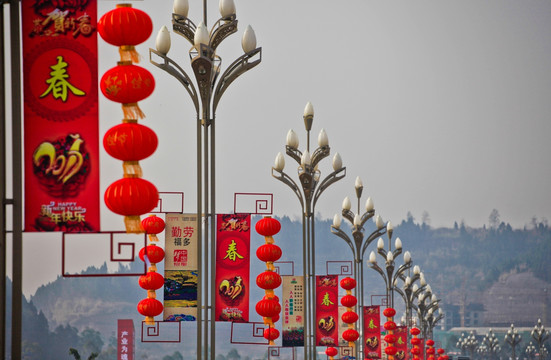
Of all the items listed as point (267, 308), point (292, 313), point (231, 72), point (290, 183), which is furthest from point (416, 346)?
point (231, 72)

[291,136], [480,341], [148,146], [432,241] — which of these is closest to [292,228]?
[432,241]

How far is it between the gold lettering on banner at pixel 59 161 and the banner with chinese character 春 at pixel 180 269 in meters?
5.26

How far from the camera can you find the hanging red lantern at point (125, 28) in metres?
5.78

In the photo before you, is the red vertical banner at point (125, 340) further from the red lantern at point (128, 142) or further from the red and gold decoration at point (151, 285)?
the red lantern at point (128, 142)

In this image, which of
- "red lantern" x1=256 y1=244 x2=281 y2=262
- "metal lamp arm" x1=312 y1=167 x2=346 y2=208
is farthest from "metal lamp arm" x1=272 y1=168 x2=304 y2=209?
"red lantern" x1=256 y1=244 x2=281 y2=262

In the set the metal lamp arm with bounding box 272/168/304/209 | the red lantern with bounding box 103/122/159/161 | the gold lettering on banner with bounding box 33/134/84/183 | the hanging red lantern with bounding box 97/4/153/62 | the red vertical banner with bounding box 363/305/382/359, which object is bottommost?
the red vertical banner with bounding box 363/305/382/359

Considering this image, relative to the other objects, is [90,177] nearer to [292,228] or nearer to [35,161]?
[35,161]

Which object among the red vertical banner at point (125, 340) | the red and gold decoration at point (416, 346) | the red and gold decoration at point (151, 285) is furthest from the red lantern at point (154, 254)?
the red and gold decoration at point (416, 346)

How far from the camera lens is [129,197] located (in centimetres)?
579

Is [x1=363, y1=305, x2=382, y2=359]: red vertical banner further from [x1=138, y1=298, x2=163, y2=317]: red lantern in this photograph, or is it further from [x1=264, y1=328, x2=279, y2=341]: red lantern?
[x1=138, y1=298, x2=163, y2=317]: red lantern

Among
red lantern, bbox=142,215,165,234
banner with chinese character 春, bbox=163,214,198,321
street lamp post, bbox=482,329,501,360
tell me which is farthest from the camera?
street lamp post, bbox=482,329,501,360

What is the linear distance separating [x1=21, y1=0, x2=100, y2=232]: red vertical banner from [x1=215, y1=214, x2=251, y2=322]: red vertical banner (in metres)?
5.54

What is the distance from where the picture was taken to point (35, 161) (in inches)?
200

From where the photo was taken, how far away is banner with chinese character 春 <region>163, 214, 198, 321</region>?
1027 cm
